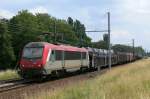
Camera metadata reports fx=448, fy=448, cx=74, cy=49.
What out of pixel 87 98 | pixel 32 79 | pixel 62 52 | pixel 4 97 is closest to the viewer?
pixel 87 98

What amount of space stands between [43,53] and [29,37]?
59601mm

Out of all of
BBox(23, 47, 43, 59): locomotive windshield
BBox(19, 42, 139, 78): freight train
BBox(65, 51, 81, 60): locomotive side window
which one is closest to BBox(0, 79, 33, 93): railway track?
BBox(19, 42, 139, 78): freight train

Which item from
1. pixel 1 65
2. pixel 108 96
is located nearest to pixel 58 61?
pixel 108 96

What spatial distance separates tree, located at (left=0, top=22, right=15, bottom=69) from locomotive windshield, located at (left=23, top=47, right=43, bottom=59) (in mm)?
54006

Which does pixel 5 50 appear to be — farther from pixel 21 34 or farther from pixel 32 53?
pixel 32 53

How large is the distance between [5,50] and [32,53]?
2165 inches

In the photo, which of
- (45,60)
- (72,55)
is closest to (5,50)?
(72,55)

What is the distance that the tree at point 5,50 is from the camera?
86.4 m

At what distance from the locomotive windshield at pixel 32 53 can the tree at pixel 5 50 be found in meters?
54.0

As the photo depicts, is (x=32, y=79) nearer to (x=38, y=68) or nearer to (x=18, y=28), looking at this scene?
(x=38, y=68)

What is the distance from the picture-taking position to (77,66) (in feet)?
140

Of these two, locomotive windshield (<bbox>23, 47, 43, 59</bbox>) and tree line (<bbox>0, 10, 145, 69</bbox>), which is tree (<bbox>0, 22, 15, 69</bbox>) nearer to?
tree line (<bbox>0, 10, 145, 69</bbox>)

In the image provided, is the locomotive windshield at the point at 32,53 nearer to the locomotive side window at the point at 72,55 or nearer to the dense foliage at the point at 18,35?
the locomotive side window at the point at 72,55

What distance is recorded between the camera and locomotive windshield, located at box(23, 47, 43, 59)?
3231cm
